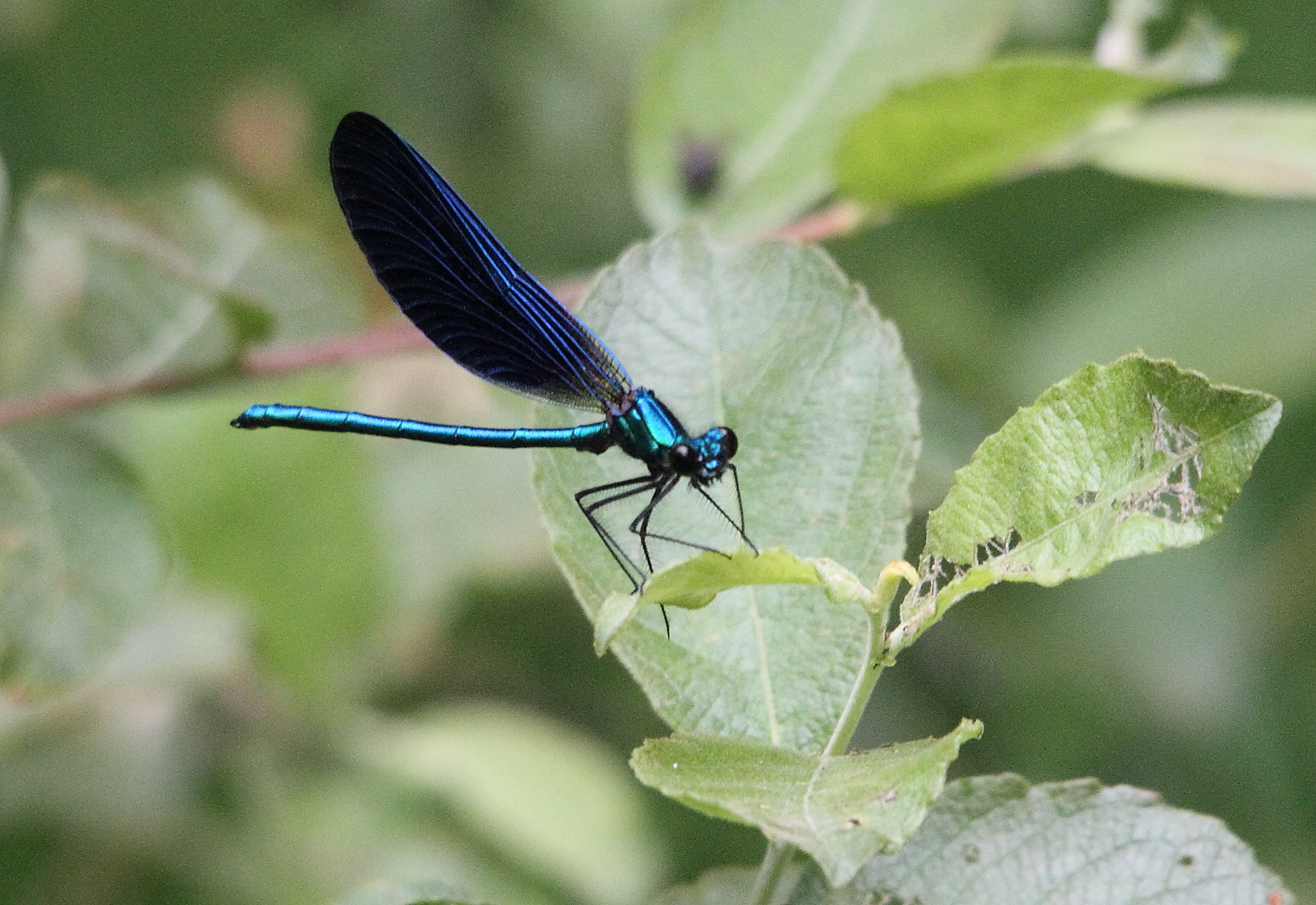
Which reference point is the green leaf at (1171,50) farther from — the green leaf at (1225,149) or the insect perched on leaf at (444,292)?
the insect perched on leaf at (444,292)

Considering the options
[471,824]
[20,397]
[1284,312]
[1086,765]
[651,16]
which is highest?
[651,16]

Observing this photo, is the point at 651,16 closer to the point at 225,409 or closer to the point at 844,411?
the point at 225,409

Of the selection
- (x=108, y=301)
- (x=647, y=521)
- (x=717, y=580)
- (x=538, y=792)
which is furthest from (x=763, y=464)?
(x=538, y=792)

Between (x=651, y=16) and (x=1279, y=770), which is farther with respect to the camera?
(x=651, y=16)

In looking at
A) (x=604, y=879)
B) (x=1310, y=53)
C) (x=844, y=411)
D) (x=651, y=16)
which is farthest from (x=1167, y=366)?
(x=1310, y=53)

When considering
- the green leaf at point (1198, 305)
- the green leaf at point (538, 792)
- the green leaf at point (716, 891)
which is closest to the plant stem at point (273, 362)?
the green leaf at point (716, 891)

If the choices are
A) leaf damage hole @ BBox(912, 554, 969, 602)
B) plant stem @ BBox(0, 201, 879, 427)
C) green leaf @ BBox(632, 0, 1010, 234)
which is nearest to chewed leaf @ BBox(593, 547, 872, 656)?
leaf damage hole @ BBox(912, 554, 969, 602)

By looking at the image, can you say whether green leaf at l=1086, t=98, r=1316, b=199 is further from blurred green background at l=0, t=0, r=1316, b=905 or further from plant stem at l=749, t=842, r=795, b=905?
plant stem at l=749, t=842, r=795, b=905
